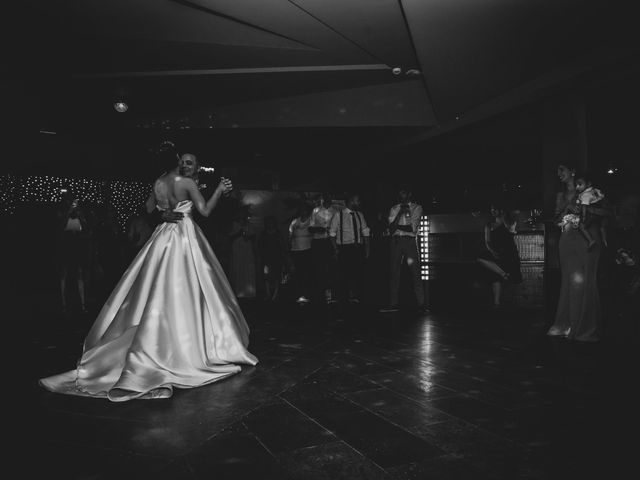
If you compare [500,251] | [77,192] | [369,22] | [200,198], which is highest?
[369,22]

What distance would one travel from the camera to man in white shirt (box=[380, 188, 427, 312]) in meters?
6.26

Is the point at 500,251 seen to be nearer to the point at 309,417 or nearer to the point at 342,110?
the point at 342,110

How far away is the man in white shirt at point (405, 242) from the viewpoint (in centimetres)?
626

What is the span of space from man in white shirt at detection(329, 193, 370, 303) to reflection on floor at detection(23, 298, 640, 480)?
2.93 meters

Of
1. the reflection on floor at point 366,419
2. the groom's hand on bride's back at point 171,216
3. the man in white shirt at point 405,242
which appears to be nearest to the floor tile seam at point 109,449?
the reflection on floor at point 366,419

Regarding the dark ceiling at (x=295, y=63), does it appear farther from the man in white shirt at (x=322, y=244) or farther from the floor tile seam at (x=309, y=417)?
the floor tile seam at (x=309, y=417)

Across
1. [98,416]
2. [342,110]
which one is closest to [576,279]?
[98,416]

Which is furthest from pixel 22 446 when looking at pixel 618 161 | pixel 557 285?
pixel 618 161

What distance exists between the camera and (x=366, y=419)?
7.60ft

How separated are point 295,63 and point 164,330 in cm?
447

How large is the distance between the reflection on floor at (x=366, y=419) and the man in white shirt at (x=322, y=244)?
3068 mm

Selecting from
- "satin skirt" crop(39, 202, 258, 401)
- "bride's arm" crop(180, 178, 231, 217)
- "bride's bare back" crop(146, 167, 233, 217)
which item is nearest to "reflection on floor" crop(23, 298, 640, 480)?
"satin skirt" crop(39, 202, 258, 401)

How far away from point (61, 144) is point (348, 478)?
970 centimetres

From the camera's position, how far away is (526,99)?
20.9ft
